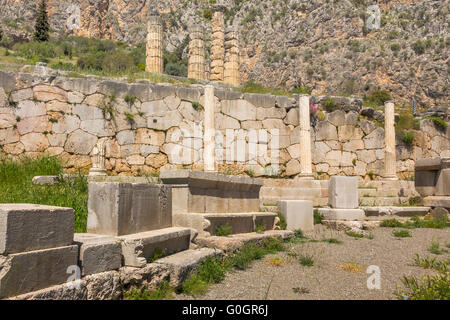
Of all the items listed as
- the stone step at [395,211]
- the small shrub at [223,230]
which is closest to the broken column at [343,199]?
the stone step at [395,211]

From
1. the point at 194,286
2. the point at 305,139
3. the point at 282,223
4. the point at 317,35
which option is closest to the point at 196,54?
the point at 305,139

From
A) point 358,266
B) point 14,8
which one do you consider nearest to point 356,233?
point 358,266

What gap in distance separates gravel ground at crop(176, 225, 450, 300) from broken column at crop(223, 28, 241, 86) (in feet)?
45.9

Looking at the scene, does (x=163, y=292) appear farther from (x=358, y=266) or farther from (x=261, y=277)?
(x=358, y=266)

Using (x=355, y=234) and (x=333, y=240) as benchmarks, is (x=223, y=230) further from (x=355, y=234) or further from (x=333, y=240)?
(x=355, y=234)

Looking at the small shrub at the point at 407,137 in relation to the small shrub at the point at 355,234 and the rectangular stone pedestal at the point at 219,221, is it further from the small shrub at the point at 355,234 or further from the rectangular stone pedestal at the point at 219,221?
the rectangular stone pedestal at the point at 219,221

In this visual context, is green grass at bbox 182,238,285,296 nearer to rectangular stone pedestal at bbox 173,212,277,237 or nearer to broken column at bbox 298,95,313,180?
rectangular stone pedestal at bbox 173,212,277,237

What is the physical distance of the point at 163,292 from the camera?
3297mm

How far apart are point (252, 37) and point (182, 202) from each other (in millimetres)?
52836

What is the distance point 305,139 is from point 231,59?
9.44 m

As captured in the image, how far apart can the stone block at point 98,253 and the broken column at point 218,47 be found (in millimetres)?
17158

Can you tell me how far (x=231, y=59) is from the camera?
63.4 ft

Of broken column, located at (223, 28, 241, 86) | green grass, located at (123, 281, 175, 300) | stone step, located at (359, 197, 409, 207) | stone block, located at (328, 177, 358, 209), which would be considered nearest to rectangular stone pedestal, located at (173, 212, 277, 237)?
green grass, located at (123, 281, 175, 300)
